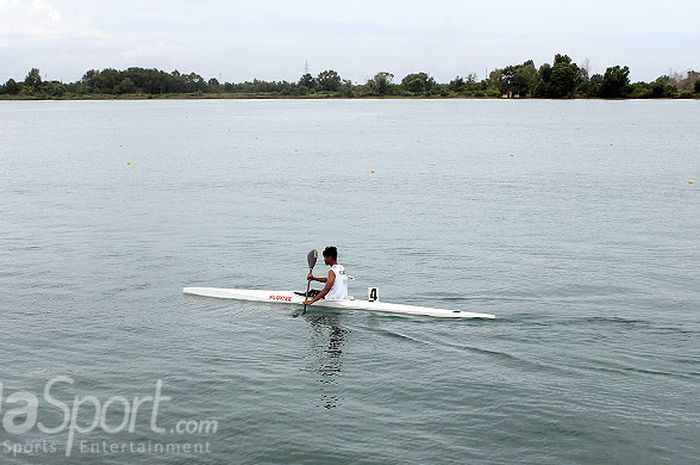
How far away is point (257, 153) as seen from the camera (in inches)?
2731

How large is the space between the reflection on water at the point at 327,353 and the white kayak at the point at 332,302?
0.51m

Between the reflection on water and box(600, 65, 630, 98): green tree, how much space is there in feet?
546

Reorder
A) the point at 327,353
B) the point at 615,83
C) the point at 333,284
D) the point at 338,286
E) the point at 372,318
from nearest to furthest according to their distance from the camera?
1. the point at 327,353
2. the point at 372,318
3. the point at 333,284
4. the point at 338,286
5. the point at 615,83

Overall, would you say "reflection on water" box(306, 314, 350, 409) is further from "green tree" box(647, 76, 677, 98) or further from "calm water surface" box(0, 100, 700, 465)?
"green tree" box(647, 76, 677, 98)

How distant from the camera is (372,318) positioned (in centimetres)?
2138

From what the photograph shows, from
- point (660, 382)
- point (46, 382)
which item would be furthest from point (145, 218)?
point (660, 382)

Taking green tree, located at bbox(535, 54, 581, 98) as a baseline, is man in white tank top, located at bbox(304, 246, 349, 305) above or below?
below

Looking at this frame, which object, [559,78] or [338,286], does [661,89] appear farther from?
[338,286]

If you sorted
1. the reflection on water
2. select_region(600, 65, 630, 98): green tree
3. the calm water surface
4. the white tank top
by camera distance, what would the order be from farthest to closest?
select_region(600, 65, 630, 98): green tree < the white tank top < the reflection on water < the calm water surface

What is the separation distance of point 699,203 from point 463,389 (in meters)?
28.2

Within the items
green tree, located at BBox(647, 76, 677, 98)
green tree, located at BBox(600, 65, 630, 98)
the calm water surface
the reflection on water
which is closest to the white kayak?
the calm water surface


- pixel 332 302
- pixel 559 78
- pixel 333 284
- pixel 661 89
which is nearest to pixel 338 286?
pixel 333 284

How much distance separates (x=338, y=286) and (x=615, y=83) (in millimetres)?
170356

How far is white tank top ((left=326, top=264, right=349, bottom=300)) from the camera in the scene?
70.9ft
